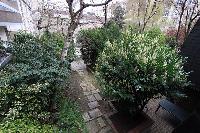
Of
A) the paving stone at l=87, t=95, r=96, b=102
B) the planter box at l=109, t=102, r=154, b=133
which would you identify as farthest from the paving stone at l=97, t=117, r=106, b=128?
the paving stone at l=87, t=95, r=96, b=102

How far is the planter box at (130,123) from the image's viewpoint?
777 cm

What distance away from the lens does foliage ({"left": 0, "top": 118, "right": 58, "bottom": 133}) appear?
227 inches

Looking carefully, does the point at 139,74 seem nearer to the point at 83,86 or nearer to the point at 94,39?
the point at 83,86

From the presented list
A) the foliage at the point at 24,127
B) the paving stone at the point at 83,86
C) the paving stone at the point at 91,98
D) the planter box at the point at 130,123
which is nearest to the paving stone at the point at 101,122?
the planter box at the point at 130,123

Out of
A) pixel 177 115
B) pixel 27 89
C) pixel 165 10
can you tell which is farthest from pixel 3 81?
pixel 165 10

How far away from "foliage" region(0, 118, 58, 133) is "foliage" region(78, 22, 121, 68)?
6.76m

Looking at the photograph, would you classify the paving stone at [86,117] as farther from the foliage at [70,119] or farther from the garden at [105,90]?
the foliage at [70,119]

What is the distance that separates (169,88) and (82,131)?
3.27 meters

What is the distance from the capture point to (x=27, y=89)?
6781 millimetres

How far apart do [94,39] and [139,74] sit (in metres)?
6.45

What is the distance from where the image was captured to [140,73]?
24.1 feet

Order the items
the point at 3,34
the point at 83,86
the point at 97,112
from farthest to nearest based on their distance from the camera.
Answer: the point at 3,34, the point at 83,86, the point at 97,112

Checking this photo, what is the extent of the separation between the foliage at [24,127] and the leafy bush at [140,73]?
2.38 meters

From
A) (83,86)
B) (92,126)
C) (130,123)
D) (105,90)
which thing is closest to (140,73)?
(105,90)
